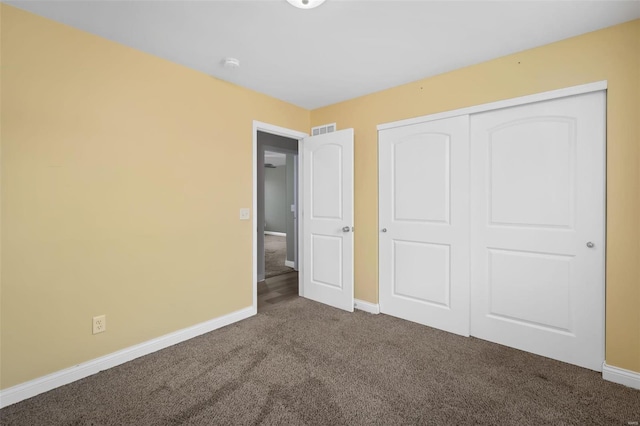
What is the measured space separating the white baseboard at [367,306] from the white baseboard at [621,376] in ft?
5.97

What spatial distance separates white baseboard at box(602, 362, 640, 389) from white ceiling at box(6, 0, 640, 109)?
7.76 feet

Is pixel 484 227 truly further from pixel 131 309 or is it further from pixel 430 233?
pixel 131 309

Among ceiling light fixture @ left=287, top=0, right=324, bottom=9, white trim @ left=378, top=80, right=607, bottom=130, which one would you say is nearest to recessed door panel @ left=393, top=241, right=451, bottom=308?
white trim @ left=378, top=80, right=607, bottom=130

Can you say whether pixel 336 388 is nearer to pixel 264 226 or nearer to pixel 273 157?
pixel 264 226

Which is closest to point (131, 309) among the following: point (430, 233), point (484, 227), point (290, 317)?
point (290, 317)

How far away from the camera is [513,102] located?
2.42 m

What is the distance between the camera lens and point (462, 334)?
2.71 metres

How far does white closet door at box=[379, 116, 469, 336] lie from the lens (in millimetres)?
2734

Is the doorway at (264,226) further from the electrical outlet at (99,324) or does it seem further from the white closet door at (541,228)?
the white closet door at (541,228)

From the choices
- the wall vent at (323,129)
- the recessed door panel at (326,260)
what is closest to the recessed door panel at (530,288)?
the recessed door panel at (326,260)

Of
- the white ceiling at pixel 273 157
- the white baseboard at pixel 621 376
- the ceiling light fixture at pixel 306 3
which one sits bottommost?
the white baseboard at pixel 621 376

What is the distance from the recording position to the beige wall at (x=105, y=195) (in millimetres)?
1860

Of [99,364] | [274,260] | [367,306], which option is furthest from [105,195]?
[274,260]

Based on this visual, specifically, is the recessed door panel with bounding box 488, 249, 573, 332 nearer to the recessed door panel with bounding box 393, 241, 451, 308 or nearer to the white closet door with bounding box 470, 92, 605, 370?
the white closet door with bounding box 470, 92, 605, 370
